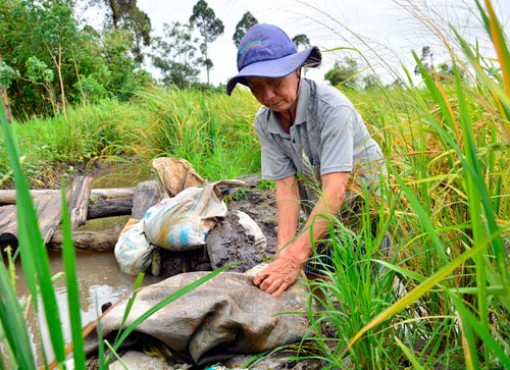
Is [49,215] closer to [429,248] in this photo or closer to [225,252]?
[225,252]

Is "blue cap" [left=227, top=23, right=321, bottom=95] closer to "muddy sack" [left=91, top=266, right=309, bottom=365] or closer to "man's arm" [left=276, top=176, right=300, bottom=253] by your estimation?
"man's arm" [left=276, top=176, right=300, bottom=253]

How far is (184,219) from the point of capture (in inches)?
128

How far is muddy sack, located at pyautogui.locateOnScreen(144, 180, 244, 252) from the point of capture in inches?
126

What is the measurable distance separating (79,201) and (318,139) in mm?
2859

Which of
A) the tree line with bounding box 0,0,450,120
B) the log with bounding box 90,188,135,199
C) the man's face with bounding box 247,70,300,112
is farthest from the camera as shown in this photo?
the tree line with bounding box 0,0,450,120

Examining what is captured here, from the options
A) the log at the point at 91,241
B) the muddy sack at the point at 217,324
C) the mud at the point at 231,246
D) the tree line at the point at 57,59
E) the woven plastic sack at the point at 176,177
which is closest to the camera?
the muddy sack at the point at 217,324

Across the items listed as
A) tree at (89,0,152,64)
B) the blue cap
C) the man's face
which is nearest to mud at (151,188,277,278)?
the man's face

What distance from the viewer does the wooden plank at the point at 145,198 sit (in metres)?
4.04

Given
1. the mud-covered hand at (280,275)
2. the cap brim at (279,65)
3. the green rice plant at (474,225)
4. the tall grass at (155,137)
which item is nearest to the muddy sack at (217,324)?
the mud-covered hand at (280,275)

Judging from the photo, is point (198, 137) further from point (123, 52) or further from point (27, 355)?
point (123, 52)

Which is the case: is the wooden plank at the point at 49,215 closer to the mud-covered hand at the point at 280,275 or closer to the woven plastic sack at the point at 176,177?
the woven plastic sack at the point at 176,177

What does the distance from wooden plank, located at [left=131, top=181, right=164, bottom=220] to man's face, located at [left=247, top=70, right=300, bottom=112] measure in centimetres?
206

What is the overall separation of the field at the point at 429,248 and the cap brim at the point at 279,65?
0.37m

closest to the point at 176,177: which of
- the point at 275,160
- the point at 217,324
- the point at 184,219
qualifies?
the point at 184,219
